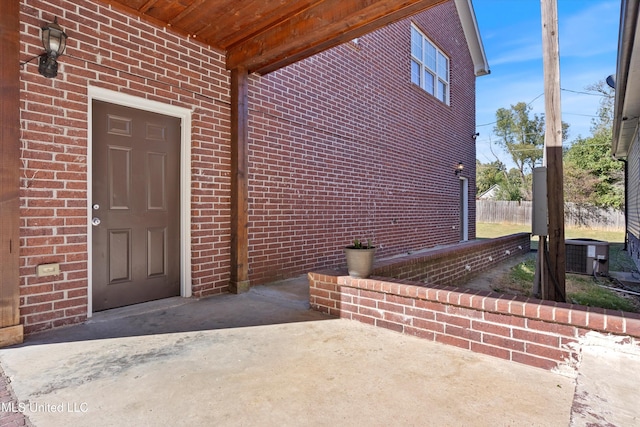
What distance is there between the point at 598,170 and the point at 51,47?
25229 millimetres

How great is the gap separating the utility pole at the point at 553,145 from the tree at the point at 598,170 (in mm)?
18452

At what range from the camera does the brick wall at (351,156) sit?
4.60 metres

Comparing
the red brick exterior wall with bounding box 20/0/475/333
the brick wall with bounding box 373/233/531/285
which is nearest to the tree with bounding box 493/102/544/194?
the red brick exterior wall with bounding box 20/0/475/333

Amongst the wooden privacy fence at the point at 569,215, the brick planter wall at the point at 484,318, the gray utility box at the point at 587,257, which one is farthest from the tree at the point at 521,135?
the brick planter wall at the point at 484,318

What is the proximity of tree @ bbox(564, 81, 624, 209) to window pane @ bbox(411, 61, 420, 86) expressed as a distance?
630 inches

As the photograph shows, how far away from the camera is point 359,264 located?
313 cm

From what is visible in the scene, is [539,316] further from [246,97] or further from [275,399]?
[246,97]

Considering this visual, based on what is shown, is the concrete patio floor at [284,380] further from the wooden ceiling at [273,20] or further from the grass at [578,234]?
the grass at [578,234]

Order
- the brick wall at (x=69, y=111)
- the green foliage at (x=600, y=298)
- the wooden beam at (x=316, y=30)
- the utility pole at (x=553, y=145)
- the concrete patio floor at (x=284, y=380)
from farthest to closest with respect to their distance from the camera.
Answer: the green foliage at (x=600, y=298) < the utility pole at (x=553, y=145) < the wooden beam at (x=316, y=30) < the brick wall at (x=69, y=111) < the concrete patio floor at (x=284, y=380)

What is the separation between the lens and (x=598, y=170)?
20.2m

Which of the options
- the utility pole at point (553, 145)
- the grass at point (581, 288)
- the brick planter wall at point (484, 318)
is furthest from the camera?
the grass at point (581, 288)

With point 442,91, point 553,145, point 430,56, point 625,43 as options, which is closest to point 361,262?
point 553,145

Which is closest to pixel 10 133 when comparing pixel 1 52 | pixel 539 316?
pixel 1 52

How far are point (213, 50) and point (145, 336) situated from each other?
304 cm
